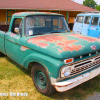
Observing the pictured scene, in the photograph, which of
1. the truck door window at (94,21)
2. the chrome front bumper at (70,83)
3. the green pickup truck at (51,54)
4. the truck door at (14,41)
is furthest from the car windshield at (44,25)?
the truck door window at (94,21)

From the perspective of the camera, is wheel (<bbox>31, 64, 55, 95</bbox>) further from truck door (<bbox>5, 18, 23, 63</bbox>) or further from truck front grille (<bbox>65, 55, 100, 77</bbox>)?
truck door (<bbox>5, 18, 23, 63</bbox>)

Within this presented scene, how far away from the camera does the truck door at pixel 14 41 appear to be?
361 centimetres

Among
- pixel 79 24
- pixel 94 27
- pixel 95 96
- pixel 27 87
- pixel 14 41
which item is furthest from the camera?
pixel 79 24

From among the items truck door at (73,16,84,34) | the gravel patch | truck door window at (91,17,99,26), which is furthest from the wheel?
truck door at (73,16,84,34)

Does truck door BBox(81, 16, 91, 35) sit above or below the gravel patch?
above

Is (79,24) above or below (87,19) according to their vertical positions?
below

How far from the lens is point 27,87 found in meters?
3.39

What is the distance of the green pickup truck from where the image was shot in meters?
2.50

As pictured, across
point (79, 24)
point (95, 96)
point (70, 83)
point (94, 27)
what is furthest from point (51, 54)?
point (79, 24)

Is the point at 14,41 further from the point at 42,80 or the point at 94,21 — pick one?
the point at 94,21

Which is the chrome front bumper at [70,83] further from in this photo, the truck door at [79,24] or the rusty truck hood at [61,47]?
the truck door at [79,24]

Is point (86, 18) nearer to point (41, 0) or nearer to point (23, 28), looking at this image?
point (23, 28)

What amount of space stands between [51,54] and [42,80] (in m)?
0.81

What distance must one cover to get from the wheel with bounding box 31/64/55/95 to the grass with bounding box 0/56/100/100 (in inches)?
7.5
